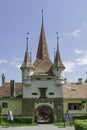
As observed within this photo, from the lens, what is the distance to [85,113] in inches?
2402

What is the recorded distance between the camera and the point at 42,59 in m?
62.8

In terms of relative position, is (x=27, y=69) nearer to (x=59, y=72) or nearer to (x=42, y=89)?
(x=42, y=89)

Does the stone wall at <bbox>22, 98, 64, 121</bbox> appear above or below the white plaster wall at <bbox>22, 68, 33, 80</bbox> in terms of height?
below

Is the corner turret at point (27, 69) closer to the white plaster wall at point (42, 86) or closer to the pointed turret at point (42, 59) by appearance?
the pointed turret at point (42, 59)

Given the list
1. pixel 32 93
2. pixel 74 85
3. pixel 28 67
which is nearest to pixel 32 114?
pixel 32 93

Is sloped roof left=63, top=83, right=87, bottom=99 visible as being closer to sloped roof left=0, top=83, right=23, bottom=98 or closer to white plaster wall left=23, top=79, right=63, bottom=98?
white plaster wall left=23, top=79, right=63, bottom=98

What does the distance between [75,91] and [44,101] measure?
7.73 meters

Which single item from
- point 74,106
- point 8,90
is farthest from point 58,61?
point 8,90

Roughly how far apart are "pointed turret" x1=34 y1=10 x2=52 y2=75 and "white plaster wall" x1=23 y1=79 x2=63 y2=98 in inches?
64.1

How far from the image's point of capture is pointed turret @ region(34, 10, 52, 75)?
2362 inches

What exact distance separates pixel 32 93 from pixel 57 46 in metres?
9.77

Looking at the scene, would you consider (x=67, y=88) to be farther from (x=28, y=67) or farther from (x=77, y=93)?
(x=28, y=67)

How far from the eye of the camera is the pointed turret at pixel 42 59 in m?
60.0

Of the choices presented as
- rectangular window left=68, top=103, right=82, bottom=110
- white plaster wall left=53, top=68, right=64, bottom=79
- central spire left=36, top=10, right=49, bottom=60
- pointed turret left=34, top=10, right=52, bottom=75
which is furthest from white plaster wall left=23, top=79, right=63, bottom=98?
central spire left=36, top=10, right=49, bottom=60
